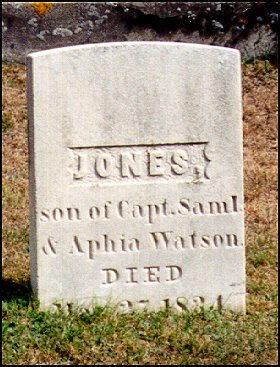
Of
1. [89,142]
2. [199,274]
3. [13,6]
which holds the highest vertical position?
[13,6]

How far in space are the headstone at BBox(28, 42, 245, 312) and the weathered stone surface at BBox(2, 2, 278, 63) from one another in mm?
4472

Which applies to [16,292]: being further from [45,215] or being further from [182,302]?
[182,302]

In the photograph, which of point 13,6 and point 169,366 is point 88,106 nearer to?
point 169,366

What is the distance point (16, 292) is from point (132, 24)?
4.83 metres

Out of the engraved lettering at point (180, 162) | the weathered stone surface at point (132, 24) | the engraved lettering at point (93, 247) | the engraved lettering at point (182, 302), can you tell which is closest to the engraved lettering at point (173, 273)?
the engraved lettering at point (182, 302)

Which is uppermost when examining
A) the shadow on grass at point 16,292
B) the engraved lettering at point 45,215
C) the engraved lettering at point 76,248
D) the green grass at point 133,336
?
the engraved lettering at point 45,215

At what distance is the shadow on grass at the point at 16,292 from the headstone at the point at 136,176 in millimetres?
118

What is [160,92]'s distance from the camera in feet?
19.1

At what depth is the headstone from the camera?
5.73m

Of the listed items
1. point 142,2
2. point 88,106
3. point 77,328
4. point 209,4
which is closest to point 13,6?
point 142,2

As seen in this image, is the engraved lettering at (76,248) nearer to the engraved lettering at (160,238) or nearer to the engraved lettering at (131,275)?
the engraved lettering at (131,275)

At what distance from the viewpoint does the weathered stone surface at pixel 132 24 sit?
1018cm

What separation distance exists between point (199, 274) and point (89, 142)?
1.04m

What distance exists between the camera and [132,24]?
33.7ft
